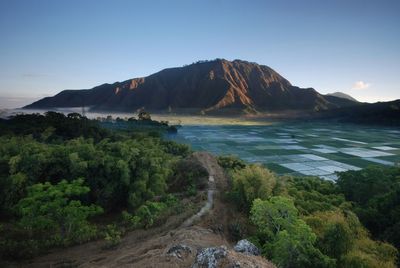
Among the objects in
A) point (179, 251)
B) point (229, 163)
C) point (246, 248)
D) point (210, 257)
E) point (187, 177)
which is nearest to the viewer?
point (210, 257)

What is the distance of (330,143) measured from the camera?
322ft

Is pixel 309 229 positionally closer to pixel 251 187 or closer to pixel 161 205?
pixel 251 187

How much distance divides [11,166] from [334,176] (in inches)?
1977

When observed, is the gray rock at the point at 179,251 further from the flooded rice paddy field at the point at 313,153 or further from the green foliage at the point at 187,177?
the flooded rice paddy field at the point at 313,153

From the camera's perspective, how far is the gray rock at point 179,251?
49.3 feet

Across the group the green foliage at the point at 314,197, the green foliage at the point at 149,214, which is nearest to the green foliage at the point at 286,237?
the green foliage at the point at 314,197

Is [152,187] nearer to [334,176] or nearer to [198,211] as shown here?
[198,211]

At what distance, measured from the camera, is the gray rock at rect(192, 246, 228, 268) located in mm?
12266

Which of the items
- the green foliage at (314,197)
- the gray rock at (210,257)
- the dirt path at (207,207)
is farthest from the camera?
the green foliage at (314,197)

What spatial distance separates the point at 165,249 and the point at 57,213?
10.8 metres

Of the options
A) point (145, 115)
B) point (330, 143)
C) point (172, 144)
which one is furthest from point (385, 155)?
point (145, 115)

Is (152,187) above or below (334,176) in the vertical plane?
above

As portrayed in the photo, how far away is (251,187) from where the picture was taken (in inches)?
1100

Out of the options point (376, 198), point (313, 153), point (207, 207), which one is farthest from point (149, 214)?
point (313, 153)
